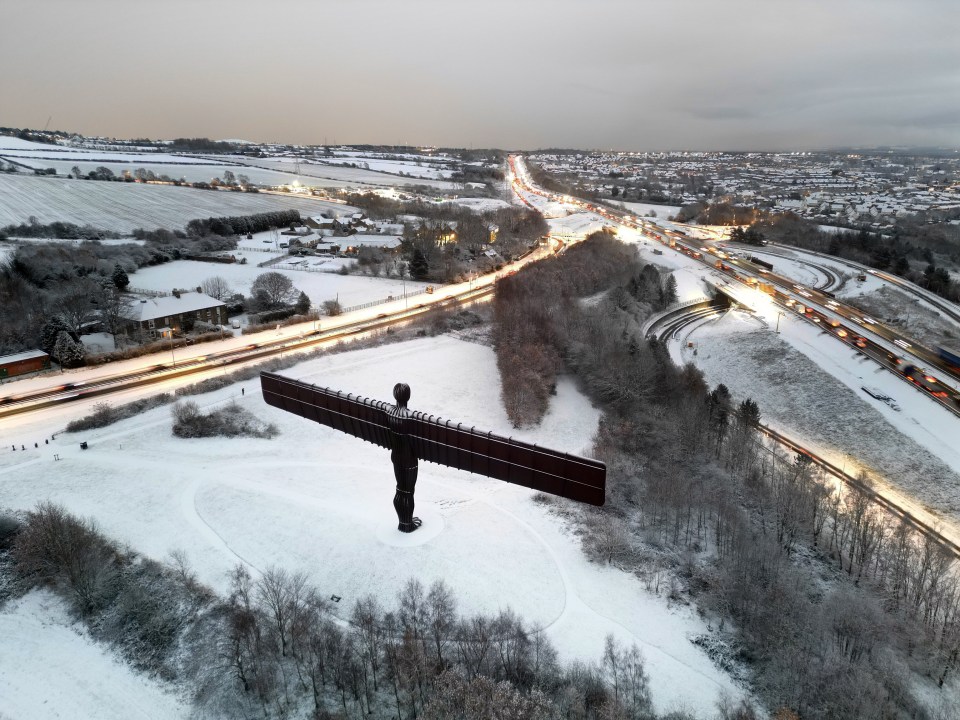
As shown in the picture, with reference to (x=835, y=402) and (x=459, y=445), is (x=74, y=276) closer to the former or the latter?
(x=459, y=445)

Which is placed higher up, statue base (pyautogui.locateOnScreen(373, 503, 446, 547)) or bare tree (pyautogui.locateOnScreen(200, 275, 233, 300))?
bare tree (pyautogui.locateOnScreen(200, 275, 233, 300))

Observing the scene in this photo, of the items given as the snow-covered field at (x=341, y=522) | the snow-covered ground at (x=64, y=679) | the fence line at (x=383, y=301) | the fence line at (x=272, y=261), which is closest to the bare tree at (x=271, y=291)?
the fence line at (x=383, y=301)

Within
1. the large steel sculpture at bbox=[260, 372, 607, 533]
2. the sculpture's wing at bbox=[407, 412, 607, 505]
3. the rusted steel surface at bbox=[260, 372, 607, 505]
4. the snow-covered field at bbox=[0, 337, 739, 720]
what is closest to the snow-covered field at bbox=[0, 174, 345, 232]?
the snow-covered field at bbox=[0, 337, 739, 720]

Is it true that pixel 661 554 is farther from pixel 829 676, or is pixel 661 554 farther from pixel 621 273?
pixel 621 273

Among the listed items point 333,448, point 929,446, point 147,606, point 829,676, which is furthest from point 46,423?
point 929,446

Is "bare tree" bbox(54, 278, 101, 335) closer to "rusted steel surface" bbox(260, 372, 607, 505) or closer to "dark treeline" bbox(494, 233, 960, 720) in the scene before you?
"rusted steel surface" bbox(260, 372, 607, 505)
